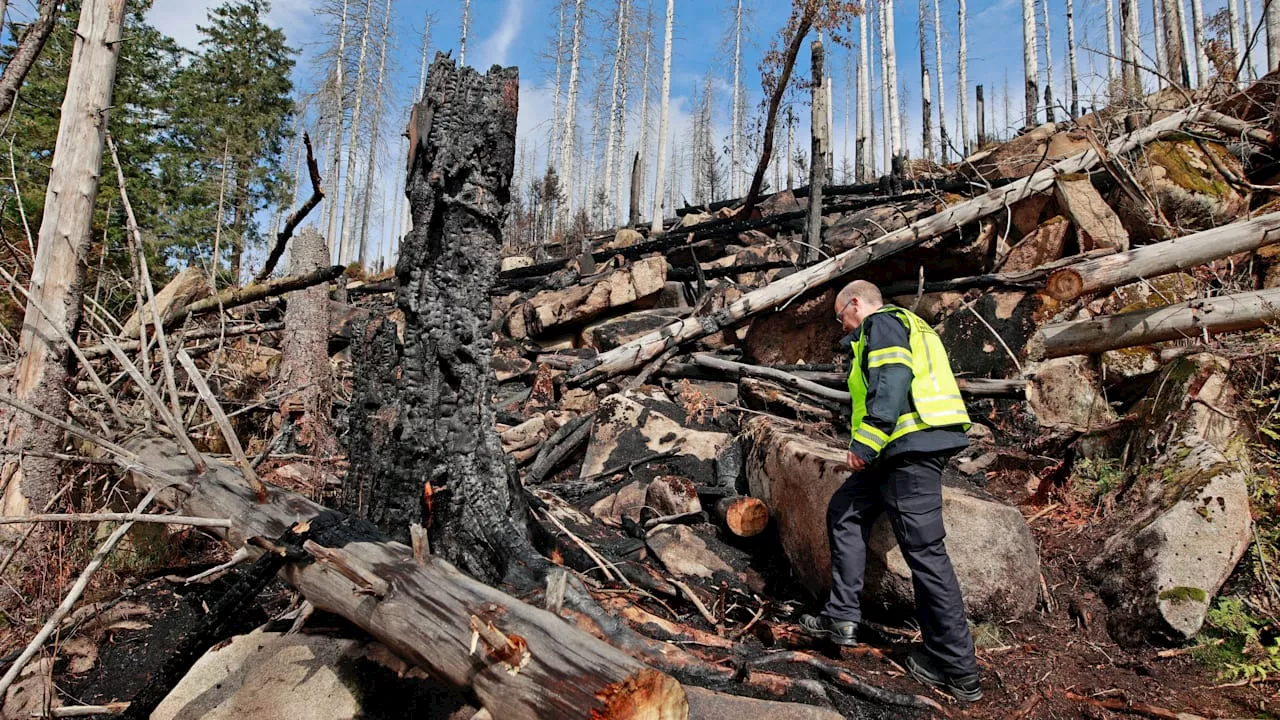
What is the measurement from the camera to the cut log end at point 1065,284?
5660 mm

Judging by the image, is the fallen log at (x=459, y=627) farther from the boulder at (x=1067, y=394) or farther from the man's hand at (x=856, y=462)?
the boulder at (x=1067, y=394)

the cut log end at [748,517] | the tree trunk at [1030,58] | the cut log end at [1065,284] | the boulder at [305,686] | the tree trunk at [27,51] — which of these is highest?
the tree trunk at [1030,58]

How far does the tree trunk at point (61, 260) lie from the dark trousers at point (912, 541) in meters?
5.19

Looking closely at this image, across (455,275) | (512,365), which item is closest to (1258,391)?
(455,275)

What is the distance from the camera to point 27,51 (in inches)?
179

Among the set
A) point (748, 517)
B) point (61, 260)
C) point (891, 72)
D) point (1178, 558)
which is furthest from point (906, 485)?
point (891, 72)

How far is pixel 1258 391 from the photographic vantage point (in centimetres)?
433

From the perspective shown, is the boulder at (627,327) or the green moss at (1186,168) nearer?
the green moss at (1186,168)

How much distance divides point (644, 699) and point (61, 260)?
192 inches

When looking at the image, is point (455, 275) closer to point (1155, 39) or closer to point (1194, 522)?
point (1194, 522)

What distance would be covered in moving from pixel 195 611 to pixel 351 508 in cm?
176

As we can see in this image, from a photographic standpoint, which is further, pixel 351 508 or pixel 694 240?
pixel 694 240

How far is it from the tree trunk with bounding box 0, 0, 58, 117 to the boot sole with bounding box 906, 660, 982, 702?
23.2ft

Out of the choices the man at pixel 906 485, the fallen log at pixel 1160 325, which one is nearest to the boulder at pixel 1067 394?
the fallen log at pixel 1160 325
